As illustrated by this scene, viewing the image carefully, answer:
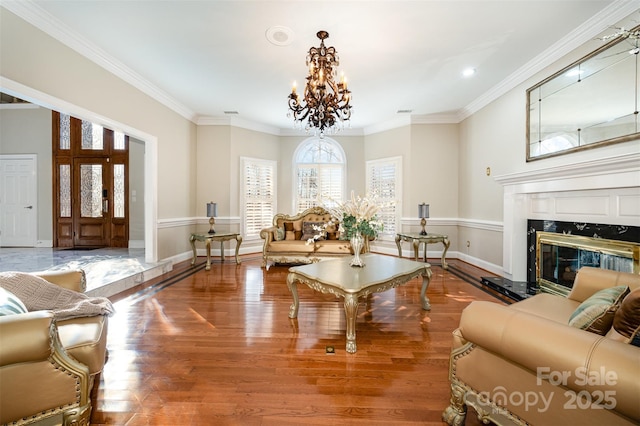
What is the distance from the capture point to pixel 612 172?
2652 mm

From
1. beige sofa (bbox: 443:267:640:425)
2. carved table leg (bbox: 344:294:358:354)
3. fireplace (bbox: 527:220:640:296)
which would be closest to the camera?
beige sofa (bbox: 443:267:640:425)

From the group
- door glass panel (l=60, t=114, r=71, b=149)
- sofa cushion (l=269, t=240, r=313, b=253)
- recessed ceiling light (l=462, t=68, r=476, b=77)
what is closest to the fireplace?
recessed ceiling light (l=462, t=68, r=476, b=77)

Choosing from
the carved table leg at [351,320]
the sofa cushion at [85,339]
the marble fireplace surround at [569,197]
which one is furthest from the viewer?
the marble fireplace surround at [569,197]

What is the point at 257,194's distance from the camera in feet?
22.3

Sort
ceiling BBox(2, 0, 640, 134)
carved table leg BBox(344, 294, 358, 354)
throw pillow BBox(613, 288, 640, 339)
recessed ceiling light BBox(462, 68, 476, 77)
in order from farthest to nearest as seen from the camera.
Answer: recessed ceiling light BBox(462, 68, 476, 77)
ceiling BBox(2, 0, 640, 134)
carved table leg BBox(344, 294, 358, 354)
throw pillow BBox(613, 288, 640, 339)

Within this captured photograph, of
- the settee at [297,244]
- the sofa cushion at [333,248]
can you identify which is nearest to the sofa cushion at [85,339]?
the settee at [297,244]

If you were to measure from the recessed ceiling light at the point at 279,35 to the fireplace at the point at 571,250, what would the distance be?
389 cm

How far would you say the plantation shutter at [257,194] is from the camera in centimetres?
658

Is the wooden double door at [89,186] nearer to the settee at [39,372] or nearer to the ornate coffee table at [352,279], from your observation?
the ornate coffee table at [352,279]

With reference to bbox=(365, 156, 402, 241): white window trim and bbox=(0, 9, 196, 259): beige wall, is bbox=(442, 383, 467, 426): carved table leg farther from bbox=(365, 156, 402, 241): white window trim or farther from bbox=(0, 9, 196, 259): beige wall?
bbox=(365, 156, 402, 241): white window trim

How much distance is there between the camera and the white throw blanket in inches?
67.4

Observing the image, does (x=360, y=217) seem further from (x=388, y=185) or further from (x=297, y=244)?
(x=388, y=185)

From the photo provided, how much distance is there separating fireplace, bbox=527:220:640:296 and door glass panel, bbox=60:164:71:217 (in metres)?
9.44

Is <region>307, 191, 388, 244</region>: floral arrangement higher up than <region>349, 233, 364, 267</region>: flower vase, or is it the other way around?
<region>307, 191, 388, 244</region>: floral arrangement
